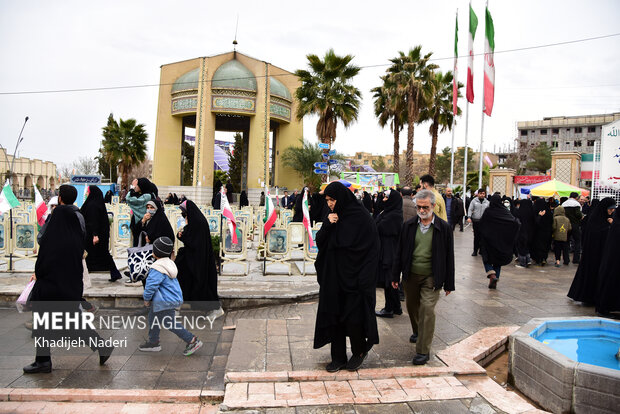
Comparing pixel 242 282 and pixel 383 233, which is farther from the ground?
pixel 383 233

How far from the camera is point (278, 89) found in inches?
1150

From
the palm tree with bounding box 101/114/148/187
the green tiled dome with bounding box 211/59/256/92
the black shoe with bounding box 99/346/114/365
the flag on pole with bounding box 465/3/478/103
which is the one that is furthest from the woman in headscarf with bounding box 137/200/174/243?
the palm tree with bounding box 101/114/148/187

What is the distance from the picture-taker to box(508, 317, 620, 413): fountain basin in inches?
127

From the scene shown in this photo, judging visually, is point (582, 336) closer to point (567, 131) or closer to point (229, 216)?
point (229, 216)

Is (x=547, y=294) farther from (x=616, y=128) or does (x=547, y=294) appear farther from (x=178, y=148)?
(x=178, y=148)

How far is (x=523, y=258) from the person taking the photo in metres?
10.7

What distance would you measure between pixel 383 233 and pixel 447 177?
5964cm

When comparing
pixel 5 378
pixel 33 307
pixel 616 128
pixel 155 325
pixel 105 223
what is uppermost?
pixel 616 128

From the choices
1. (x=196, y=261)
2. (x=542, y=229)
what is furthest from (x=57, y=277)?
(x=542, y=229)

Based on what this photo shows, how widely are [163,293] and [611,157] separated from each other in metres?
6.50

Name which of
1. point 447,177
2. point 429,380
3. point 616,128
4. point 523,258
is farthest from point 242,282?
point 447,177

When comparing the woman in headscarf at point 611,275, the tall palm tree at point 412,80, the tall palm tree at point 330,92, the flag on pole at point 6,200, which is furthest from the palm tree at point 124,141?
the woman in headscarf at point 611,275

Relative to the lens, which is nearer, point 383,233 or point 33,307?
point 33,307

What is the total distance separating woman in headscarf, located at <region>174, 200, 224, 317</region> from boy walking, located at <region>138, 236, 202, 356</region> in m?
1.14
